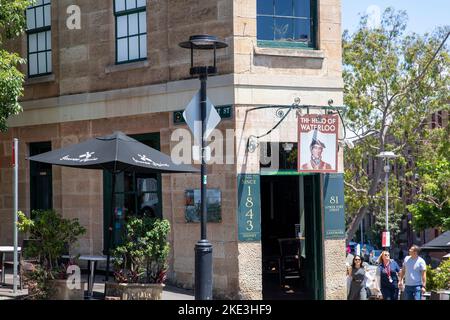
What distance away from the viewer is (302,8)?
1630 cm

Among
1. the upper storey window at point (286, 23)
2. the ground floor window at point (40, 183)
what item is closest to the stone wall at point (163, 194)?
the ground floor window at point (40, 183)

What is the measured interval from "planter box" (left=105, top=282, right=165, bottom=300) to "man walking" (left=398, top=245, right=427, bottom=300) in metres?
5.54

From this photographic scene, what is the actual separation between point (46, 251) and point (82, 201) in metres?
5.15

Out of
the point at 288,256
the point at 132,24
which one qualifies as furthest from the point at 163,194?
the point at 132,24

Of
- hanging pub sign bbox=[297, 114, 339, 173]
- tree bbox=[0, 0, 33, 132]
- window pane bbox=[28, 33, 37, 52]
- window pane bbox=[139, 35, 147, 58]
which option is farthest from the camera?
window pane bbox=[28, 33, 37, 52]

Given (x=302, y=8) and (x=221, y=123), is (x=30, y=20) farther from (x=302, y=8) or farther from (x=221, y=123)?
(x=302, y=8)

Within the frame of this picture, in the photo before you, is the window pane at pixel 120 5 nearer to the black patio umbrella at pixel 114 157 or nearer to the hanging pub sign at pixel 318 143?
the hanging pub sign at pixel 318 143

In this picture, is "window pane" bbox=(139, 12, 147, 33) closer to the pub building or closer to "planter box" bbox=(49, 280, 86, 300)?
the pub building

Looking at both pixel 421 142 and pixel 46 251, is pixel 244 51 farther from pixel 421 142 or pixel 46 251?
pixel 421 142

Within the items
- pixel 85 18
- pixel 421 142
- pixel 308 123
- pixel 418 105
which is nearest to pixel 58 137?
pixel 85 18

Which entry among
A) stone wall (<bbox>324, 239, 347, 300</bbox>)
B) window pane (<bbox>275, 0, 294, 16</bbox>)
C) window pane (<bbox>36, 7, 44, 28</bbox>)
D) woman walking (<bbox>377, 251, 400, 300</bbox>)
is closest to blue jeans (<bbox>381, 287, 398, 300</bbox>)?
woman walking (<bbox>377, 251, 400, 300</bbox>)

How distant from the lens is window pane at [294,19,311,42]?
53.1 feet

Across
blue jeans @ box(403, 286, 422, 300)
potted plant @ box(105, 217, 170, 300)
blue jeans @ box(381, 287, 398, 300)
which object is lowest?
blue jeans @ box(381, 287, 398, 300)

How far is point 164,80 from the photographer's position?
1641cm
